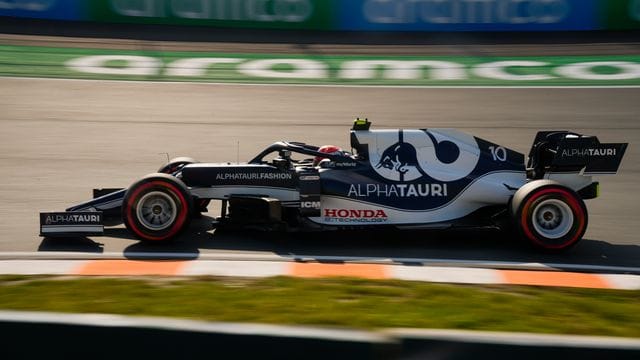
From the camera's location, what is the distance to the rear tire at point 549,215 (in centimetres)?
920

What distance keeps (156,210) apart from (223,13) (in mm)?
14599

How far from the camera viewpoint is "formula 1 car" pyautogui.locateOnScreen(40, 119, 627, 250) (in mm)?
9320

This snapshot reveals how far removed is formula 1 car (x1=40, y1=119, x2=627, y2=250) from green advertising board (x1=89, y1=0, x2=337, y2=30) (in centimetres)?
1389

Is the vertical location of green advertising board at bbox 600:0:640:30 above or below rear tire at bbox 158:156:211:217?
above

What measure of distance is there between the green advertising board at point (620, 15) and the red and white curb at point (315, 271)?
15682 millimetres

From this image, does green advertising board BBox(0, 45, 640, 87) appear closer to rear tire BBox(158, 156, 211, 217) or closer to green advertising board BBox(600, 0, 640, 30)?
green advertising board BBox(600, 0, 640, 30)

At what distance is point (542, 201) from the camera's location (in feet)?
30.2

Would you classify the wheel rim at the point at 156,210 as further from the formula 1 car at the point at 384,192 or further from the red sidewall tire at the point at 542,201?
the red sidewall tire at the point at 542,201

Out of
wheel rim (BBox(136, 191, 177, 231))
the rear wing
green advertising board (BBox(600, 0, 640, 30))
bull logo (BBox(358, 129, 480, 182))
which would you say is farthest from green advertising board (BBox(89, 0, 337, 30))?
wheel rim (BBox(136, 191, 177, 231))

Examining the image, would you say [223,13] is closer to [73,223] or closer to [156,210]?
[156,210]

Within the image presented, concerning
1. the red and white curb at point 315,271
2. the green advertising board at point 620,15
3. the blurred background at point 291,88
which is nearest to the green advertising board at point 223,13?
the blurred background at point 291,88

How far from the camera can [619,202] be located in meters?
11.4

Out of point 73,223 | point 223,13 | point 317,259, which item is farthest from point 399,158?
point 223,13

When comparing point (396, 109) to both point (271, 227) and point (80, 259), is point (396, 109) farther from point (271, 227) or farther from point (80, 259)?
point (80, 259)
